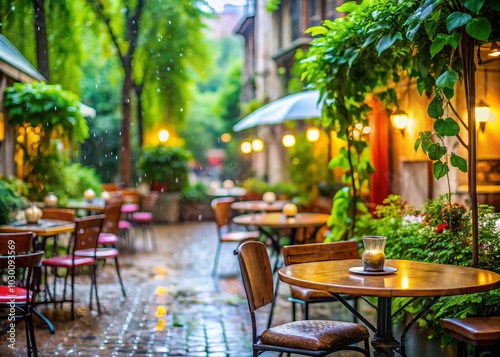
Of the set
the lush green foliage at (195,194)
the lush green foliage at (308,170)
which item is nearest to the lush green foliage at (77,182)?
the lush green foliage at (195,194)

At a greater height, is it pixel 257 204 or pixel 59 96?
pixel 59 96

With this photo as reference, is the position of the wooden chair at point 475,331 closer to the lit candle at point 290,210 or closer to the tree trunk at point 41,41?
the lit candle at point 290,210

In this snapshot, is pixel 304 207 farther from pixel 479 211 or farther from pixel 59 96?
pixel 479 211

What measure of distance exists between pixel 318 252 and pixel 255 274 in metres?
0.86

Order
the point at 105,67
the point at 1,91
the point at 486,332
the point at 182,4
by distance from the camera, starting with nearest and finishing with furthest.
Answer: the point at 486,332 < the point at 1,91 < the point at 182,4 < the point at 105,67

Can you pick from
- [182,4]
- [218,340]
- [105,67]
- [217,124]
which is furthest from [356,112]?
[217,124]

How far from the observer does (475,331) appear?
418 centimetres

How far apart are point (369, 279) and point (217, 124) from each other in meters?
32.8

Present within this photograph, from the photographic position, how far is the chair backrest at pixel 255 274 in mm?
4590

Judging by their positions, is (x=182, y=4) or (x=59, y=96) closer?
(x=59, y=96)

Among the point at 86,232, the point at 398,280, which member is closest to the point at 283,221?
the point at 86,232

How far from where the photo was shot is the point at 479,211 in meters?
5.56

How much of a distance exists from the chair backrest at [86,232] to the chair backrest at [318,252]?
304 centimetres

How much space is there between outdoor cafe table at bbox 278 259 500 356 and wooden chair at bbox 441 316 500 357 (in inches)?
9.4
